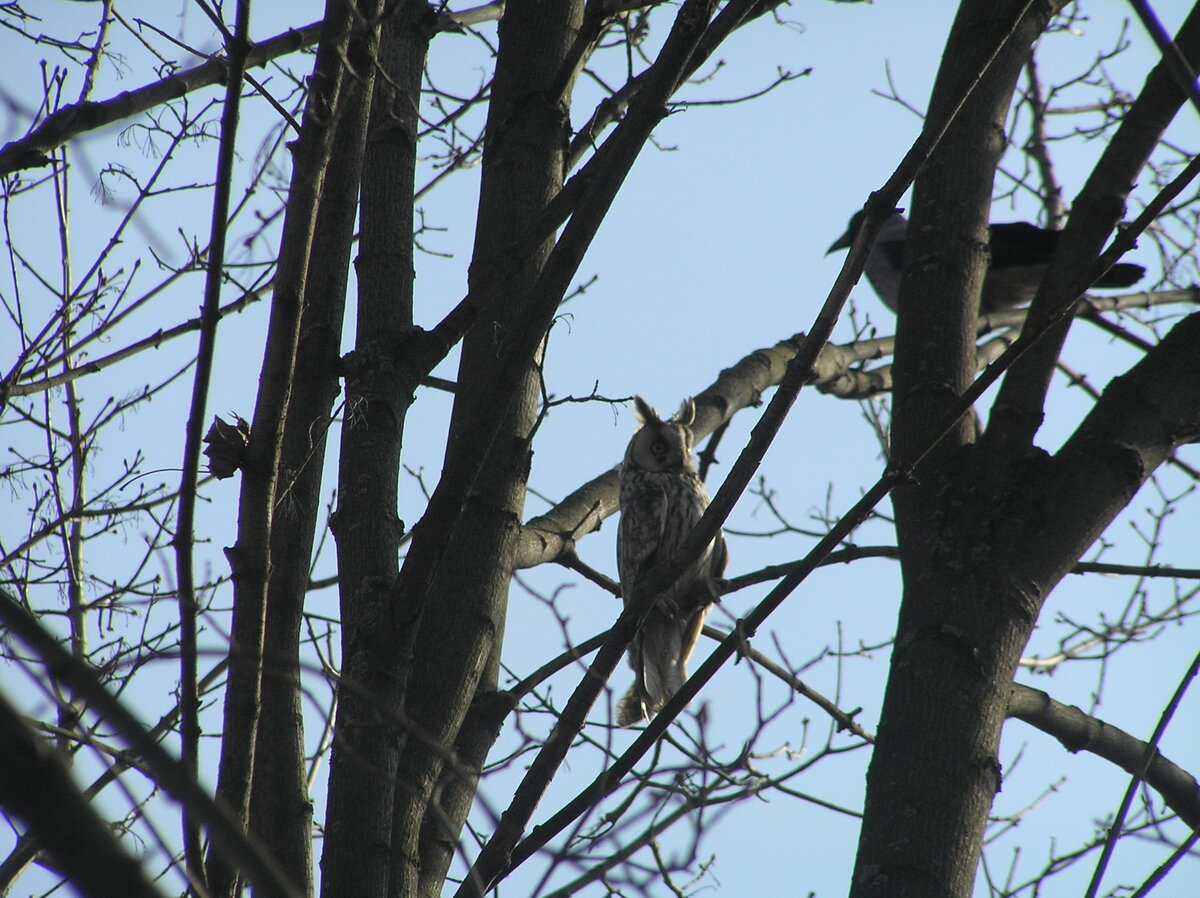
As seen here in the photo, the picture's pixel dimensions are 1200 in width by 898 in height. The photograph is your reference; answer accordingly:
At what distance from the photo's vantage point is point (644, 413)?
5.35m

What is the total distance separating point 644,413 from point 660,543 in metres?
0.73

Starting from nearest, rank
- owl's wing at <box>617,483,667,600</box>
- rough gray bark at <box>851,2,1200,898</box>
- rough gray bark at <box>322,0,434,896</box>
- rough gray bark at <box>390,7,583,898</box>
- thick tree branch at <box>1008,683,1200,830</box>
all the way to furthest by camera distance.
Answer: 1. rough gray bark at <box>322,0,434,896</box>
2. rough gray bark at <box>390,7,583,898</box>
3. rough gray bark at <box>851,2,1200,898</box>
4. thick tree branch at <box>1008,683,1200,830</box>
5. owl's wing at <box>617,483,667,600</box>

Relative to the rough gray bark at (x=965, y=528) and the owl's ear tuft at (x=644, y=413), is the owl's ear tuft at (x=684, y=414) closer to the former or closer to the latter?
the owl's ear tuft at (x=644, y=413)

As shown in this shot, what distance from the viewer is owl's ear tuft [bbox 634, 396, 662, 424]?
522 centimetres

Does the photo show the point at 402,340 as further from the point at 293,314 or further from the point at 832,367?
the point at 832,367

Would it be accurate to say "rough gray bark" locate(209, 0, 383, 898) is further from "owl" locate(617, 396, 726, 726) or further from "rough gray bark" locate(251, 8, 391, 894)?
"owl" locate(617, 396, 726, 726)

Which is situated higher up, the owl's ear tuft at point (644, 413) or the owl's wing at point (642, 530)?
the owl's ear tuft at point (644, 413)

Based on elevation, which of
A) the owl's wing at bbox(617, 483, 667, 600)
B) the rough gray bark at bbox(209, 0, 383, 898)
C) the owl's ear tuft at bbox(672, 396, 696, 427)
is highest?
the owl's ear tuft at bbox(672, 396, 696, 427)

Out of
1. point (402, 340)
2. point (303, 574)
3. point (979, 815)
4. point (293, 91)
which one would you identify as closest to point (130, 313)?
point (293, 91)

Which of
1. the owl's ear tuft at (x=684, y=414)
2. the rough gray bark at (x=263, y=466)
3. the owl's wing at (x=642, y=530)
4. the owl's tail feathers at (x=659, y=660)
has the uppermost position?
the owl's ear tuft at (x=684, y=414)

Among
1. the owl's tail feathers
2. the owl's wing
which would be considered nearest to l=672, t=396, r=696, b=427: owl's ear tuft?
the owl's wing

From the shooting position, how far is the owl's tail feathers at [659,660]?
4.62 metres

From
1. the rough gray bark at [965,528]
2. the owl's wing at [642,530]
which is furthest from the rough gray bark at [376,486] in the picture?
the owl's wing at [642,530]

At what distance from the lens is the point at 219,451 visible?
1486 millimetres
